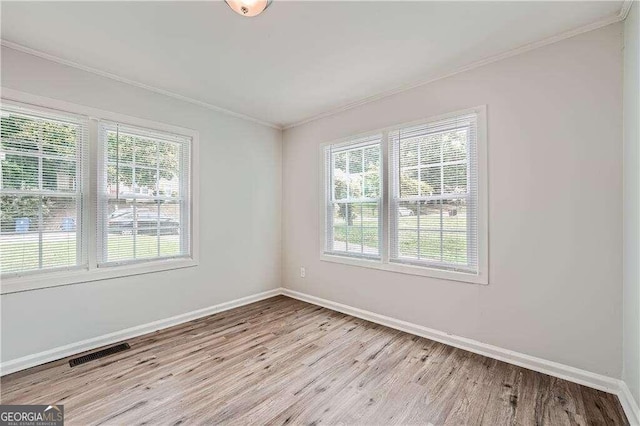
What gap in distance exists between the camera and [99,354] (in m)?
2.55

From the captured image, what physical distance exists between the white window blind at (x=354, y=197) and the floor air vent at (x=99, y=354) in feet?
8.08

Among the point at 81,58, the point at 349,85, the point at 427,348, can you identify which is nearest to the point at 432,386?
the point at 427,348

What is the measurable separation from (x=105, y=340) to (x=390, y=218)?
317 centimetres

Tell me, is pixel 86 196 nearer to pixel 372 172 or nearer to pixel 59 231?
pixel 59 231

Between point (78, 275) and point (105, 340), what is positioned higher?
point (78, 275)

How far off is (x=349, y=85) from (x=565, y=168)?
2081 millimetres

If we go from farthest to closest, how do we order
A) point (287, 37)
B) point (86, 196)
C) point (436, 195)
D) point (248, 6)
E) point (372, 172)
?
point (372, 172)
point (436, 195)
point (86, 196)
point (287, 37)
point (248, 6)

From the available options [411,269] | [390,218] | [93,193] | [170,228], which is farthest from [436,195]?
[93,193]

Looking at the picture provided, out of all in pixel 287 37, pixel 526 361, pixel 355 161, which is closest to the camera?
pixel 287 37

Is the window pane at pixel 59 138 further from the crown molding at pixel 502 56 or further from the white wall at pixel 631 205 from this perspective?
the white wall at pixel 631 205

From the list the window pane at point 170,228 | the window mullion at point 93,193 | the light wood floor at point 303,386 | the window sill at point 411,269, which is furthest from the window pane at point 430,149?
the window mullion at point 93,193

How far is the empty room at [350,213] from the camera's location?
1919 millimetres

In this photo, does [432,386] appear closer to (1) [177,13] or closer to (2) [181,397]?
(2) [181,397]

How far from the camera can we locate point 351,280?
360 cm
